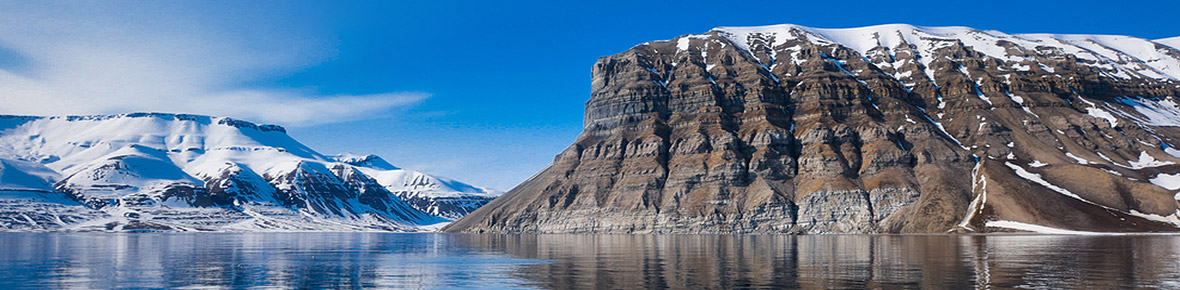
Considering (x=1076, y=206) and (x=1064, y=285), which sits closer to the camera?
(x=1064, y=285)

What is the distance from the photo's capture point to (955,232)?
18925cm

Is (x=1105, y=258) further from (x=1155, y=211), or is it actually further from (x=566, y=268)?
(x=1155, y=211)

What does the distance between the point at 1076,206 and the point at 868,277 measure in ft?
557

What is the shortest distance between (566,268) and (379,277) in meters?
14.8

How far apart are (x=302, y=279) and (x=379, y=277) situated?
5425 millimetres

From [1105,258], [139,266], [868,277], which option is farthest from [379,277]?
[1105,258]

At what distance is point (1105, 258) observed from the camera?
222 ft

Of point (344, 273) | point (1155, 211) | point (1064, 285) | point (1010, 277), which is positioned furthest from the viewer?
point (1155, 211)

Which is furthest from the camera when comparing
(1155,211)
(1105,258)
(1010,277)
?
(1155,211)

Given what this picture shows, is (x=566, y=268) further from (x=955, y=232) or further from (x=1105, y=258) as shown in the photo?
(x=955, y=232)

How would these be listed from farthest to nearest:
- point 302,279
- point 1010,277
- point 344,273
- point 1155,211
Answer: point 1155,211, point 344,273, point 302,279, point 1010,277

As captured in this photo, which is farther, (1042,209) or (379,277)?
(1042,209)

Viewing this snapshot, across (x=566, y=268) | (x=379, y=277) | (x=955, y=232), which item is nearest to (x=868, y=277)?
(x=566, y=268)

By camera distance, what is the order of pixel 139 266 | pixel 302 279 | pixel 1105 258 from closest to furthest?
pixel 302 279
pixel 1105 258
pixel 139 266
